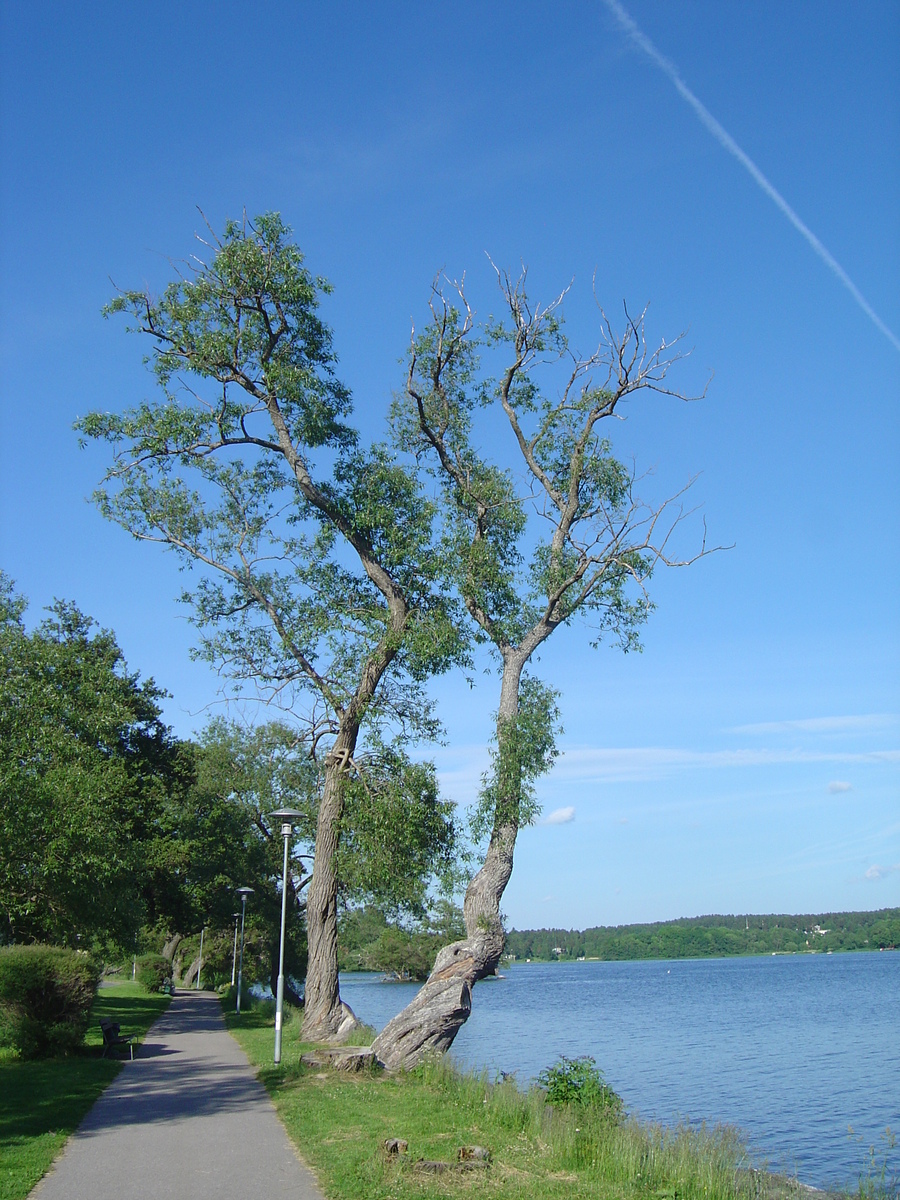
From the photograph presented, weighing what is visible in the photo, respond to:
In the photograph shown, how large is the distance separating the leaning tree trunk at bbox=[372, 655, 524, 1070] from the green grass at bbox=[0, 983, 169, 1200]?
445 cm

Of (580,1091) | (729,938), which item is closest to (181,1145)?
(580,1091)

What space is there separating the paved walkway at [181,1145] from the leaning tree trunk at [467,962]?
2.34m

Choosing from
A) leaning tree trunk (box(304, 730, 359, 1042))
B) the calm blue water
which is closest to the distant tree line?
the calm blue water

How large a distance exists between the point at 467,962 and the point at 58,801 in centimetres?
806

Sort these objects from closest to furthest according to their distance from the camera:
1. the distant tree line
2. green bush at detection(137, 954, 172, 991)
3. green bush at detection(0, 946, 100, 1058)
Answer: green bush at detection(0, 946, 100, 1058) < green bush at detection(137, 954, 172, 991) < the distant tree line

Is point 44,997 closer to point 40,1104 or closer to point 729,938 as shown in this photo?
point 40,1104

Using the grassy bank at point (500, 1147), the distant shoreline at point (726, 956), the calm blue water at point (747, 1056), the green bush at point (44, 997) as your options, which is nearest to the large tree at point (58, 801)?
the green bush at point (44, 997)

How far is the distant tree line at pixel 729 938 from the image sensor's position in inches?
5866

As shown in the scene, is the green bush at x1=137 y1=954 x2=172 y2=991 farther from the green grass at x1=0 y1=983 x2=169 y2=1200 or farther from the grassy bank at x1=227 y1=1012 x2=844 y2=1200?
the grassy bank at x1=227 y1=1012 x2=844 y2=1200

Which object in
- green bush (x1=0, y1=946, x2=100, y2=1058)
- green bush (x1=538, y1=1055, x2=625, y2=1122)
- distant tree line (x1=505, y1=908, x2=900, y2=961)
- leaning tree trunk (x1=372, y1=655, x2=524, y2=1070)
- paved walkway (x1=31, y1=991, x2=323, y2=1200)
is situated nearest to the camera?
paved walkway (x1=31, y1=991, x2=323, y2=1200)

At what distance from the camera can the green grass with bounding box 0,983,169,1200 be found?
8719 millimetres

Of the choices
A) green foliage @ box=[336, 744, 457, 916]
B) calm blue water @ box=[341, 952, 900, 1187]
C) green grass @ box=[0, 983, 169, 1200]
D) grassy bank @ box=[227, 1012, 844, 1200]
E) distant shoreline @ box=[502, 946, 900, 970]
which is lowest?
distant shoreline @ box=[502, 946, 900, 970]

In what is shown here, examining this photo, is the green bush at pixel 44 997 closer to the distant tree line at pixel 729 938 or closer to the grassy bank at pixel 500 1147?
the grassy bank at pixel 500 1147

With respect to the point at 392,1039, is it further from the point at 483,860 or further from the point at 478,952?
the point at 483,860
